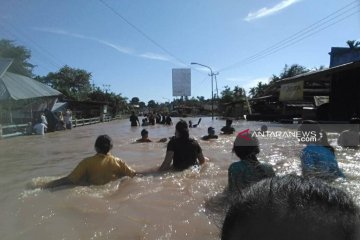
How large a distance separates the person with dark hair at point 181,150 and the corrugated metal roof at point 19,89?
1657cm

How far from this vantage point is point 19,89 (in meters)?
24.6

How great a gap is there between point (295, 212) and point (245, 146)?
399 centimetres

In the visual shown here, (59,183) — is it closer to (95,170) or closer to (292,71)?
(95,170)

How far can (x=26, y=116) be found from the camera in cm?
2912

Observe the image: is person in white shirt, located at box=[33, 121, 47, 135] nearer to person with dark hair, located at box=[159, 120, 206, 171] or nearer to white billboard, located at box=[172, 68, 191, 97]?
person with dark hair, located at box=[159, 120, 206, 171]

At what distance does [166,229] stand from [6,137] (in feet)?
59.9

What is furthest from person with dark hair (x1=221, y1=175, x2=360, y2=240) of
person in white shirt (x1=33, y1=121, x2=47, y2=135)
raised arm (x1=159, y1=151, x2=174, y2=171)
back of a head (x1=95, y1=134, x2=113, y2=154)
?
person in white shirt (x1=33, y1=121, x2=47, y2=135)

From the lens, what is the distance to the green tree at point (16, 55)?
105 ft

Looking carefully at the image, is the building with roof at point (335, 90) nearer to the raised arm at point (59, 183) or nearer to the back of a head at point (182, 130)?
the back of a head at point (182, 130)

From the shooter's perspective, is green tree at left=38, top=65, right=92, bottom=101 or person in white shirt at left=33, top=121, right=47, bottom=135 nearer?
person in white shirt at left=33, top=121, right=47, bottom=135

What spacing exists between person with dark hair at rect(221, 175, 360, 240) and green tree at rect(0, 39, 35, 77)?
3221 cm

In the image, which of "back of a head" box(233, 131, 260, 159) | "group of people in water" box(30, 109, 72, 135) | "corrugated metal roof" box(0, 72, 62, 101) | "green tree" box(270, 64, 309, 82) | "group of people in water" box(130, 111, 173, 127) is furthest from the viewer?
"green tree" box(270, 64, 309, 82)

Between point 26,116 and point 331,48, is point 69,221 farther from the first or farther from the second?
point 331,48

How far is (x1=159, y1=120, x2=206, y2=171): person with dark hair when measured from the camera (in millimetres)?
7637
